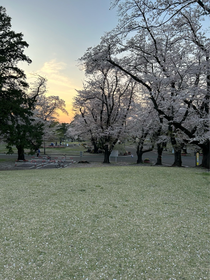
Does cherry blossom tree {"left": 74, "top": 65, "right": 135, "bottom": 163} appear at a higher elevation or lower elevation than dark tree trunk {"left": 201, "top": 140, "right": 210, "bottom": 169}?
higher

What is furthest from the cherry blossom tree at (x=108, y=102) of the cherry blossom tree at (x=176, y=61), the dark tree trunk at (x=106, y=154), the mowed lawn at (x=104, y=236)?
the mowed lawn at (x=104, y=236)

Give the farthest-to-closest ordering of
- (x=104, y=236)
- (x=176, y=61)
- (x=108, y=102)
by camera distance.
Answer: (x=108, y=102) < (x=176, y=61) < (x=104, y=236)

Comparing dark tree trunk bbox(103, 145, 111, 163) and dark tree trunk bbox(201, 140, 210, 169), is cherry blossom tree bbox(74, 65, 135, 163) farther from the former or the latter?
dark tree trunk bbox(201, 140, 210, 169)

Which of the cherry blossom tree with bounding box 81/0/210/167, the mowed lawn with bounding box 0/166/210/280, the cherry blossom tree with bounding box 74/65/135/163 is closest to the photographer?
the mowed lawn with bounding box 0/166/210/280

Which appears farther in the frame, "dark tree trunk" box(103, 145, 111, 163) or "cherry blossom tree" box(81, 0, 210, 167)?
"dark tree trunk" box(103, 145, 111, 163)

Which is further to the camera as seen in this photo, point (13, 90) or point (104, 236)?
point (13, 90)

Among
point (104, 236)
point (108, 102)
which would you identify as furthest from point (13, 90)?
point (104, 236)

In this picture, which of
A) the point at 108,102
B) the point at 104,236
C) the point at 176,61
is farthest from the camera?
the point at 108,102

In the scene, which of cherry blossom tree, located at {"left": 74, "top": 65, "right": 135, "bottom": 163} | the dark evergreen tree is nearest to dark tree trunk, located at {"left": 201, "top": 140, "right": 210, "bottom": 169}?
cherry blossom tree, located at {"left": 74, "top": 65, "right": 135, "bottom": 163}

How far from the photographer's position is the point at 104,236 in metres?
3.32

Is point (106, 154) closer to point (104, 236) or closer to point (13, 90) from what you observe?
point (13, 90)

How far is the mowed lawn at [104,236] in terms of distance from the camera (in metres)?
2.50

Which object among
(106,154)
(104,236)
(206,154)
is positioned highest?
(206,154)

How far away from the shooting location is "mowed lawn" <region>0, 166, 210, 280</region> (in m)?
2.50
